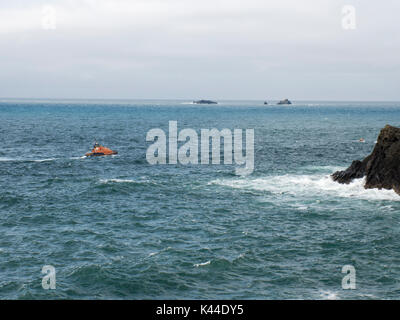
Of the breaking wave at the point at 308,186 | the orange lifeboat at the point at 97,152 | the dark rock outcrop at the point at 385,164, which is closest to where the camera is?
the breaking wave at the point at 308,186

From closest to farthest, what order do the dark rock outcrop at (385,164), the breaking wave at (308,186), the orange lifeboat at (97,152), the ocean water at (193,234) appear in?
the ocean water at (193,234)
the breaking wave at (308,186)
the dark rock outcrop at (385,164)
the orange lifeboat at (97,152)

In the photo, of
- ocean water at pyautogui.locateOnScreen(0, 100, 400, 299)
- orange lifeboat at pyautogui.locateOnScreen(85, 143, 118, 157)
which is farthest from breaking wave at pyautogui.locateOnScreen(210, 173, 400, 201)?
orange lifeboat at pyautogui.locateOnScreen(85, 143, 118, 157)

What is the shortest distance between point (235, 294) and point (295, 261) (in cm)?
720

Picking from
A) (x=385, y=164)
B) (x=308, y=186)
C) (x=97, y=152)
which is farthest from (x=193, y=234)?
(x=97, y=152)

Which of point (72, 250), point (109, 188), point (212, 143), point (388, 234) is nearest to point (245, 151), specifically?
point (212, 143)

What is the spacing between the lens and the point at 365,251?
117 ft

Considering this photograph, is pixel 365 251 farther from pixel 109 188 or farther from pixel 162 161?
pixel 162 161

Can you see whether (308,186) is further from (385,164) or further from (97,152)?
(97,152)

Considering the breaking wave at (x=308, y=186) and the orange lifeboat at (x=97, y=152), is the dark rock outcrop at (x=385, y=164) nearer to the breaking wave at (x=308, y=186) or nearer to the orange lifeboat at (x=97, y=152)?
the breaking wave at (x=308, y=186)

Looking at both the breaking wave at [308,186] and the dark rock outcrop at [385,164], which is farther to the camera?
the dark rock outcrop at [385,164]

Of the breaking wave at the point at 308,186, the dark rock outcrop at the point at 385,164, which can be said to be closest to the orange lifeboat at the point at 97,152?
the breaking wave at the point at 308,186

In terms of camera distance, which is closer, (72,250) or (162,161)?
(72,250)

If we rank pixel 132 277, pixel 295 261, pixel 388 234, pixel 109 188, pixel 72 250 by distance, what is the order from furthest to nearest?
1. pixel 109 188
2. pixel 388 234
3. pixel 72 250
4. pixel 295 261
5. pixel 132 277

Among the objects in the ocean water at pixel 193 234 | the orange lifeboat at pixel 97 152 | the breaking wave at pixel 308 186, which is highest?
the orange lifeboat at pixel 97 152
